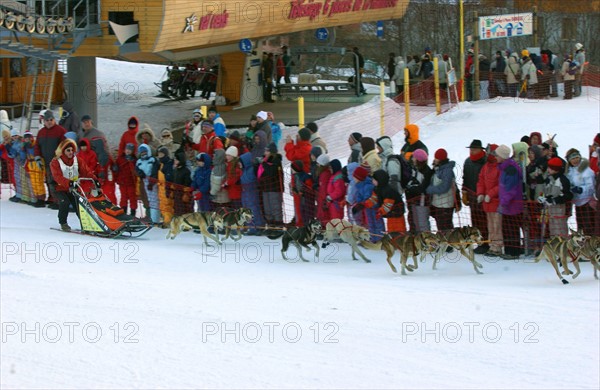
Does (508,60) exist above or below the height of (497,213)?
above

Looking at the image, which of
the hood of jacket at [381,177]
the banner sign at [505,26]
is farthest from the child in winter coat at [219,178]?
the banner sign at [505,26]

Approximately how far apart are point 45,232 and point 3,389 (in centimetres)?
804

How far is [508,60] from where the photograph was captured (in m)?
28.8

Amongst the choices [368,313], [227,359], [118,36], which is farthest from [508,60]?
[227,359]

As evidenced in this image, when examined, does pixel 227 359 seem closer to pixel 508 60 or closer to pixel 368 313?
pixel 368 313

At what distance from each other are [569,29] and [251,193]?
3666 cm

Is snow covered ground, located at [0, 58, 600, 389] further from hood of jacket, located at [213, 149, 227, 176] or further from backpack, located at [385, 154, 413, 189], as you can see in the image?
hood of jacket, located at [213, 149, 227, 176]

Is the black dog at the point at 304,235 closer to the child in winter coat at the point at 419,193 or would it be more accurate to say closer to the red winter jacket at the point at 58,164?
the child in winter coat at the point at 419,193

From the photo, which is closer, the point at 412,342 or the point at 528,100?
the point at 412,342

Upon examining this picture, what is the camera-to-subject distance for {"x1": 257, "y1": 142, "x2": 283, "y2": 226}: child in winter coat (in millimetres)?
14609

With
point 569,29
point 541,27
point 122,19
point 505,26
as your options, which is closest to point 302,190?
point 122,19

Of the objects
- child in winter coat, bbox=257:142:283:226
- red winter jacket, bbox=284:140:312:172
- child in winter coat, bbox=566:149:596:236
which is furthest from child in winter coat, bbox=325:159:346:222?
child in winter coat, bbox=566:149:596:236

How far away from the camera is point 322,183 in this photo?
14.0 meters

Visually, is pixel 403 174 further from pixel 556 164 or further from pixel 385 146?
pixel 556 164
